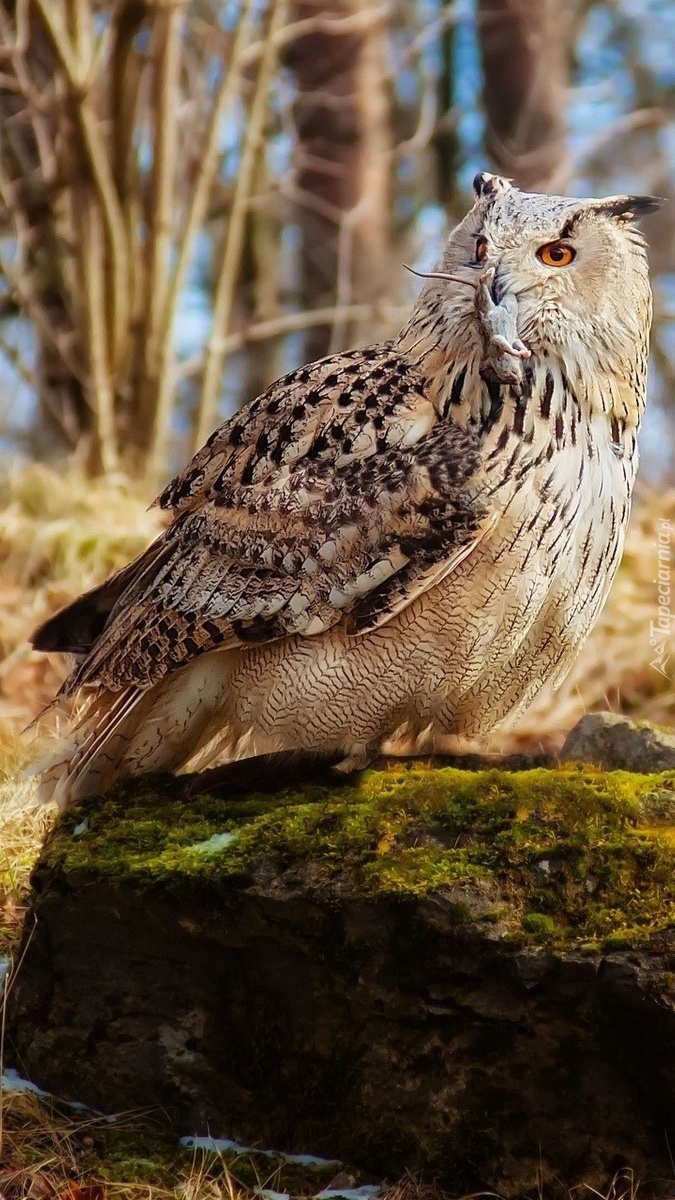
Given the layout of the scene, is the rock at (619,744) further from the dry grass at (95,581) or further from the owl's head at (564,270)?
the dry grass at (95,581)

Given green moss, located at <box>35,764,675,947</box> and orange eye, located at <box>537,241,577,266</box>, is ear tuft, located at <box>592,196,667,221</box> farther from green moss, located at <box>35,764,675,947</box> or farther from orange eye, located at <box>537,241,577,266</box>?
green moss, located at <box>35,764,675,947</box>

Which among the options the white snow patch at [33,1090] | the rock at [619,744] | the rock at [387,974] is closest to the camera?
the rock at [387,974]

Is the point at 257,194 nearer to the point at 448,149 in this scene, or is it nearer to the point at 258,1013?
the point at 448,149

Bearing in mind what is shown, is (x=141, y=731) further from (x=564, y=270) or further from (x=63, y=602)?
(x=63, y=602)

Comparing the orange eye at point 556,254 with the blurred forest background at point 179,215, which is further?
the blurred forest background at point 179,215

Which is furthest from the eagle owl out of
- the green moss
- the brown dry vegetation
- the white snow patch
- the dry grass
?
the dry grass

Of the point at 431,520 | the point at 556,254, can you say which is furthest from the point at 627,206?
the point at 431,520

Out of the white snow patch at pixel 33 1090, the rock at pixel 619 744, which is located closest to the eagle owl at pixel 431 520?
the rock at pixel 619 744
